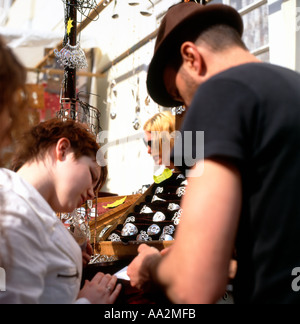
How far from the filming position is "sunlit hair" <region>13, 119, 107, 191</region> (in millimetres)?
1041

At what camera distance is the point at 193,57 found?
0.78 metres

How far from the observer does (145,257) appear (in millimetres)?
812

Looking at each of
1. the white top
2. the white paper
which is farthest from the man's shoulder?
the white paper

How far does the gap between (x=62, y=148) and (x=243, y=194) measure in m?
0.60

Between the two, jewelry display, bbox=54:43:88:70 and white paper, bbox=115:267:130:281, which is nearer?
white paper, bbox=115:267:130:281

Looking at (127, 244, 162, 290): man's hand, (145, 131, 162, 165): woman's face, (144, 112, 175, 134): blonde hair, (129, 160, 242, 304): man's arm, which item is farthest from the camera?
(144, 112, 175, 134): blonde hair

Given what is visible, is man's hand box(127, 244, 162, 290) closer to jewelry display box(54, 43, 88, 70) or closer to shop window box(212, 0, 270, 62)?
jewelry display box(54, 43, 88, 70)

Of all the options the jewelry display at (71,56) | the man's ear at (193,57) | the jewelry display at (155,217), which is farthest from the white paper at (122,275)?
the jewelry display at (71,56)

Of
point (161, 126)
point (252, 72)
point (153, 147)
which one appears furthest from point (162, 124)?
point (252, 72)

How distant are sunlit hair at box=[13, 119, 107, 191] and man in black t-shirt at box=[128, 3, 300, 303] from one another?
1.63ft

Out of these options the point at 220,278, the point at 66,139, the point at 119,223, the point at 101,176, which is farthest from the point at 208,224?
the point at 119,223

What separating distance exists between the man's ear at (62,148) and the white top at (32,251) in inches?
6.9
